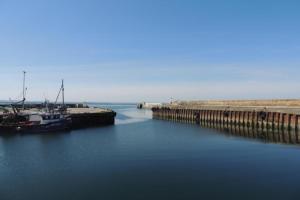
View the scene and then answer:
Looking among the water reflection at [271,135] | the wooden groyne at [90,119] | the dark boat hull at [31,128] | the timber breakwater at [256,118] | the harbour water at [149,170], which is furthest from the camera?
the wooden groyne at [90,119]

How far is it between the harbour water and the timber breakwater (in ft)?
26.4

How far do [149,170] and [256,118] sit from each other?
41.2 meters

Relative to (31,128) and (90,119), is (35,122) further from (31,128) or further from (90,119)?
(90,119)

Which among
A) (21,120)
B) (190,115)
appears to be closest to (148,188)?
(21,120)

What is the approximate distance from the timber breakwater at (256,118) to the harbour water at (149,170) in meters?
8.05

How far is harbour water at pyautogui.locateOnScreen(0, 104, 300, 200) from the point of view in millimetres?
27062

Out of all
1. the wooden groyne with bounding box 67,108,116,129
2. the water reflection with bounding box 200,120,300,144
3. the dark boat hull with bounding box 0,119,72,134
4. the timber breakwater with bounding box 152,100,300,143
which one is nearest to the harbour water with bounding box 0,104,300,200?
the water reflection with bounding box 200,120,300,144

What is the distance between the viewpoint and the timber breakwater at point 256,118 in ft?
194

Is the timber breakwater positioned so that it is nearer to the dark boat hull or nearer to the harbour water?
the harbour water

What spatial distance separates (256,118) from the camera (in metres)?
70.3

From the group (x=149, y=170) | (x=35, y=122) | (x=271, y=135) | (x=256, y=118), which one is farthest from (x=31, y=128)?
(x=256, y=118)

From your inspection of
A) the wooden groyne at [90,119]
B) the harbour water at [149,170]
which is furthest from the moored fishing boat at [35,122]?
the harbour water at [149,170]

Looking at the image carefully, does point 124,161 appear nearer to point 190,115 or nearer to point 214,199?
point 214,199

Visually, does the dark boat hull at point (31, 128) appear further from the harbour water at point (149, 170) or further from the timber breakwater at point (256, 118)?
the timber breakwater at point (256, 118)
